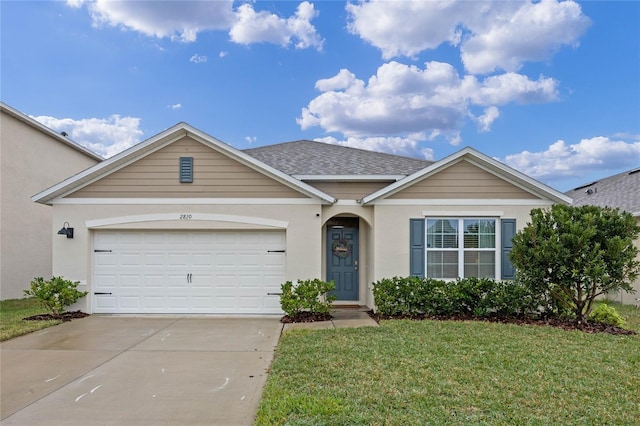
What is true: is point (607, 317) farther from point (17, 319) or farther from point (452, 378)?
point (17, 319)

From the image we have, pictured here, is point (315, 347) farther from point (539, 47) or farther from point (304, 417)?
point (539, 47)

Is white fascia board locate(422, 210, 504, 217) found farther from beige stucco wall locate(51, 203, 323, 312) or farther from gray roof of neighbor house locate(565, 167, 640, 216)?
gray roof of neighbor house locate(565, 167, 640, 216)

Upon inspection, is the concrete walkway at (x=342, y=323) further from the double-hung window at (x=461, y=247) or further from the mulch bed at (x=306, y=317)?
the double-hung window at (x=461, y=247)

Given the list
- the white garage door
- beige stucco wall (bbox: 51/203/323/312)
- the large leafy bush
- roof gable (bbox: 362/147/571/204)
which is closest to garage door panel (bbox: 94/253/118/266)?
the white garage door

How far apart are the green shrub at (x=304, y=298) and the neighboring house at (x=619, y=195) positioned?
9977mm

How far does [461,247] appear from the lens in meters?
10.1

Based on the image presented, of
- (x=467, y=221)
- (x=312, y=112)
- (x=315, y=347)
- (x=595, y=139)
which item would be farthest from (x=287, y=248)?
(x=595, y=139)

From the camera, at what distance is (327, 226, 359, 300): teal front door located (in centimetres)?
1179

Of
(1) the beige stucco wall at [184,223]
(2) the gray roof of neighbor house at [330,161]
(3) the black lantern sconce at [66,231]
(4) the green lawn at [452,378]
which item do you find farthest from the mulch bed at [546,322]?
(3) the black lantern sconce at [66,231]

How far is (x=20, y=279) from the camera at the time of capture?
45.4ft

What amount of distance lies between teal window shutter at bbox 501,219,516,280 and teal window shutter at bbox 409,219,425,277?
6.69ft

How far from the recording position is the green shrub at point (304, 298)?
30.5ft

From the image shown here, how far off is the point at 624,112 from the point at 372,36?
9259 millimetres

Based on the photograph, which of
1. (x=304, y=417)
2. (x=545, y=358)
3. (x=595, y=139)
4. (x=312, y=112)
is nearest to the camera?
(x=304, y=417)
